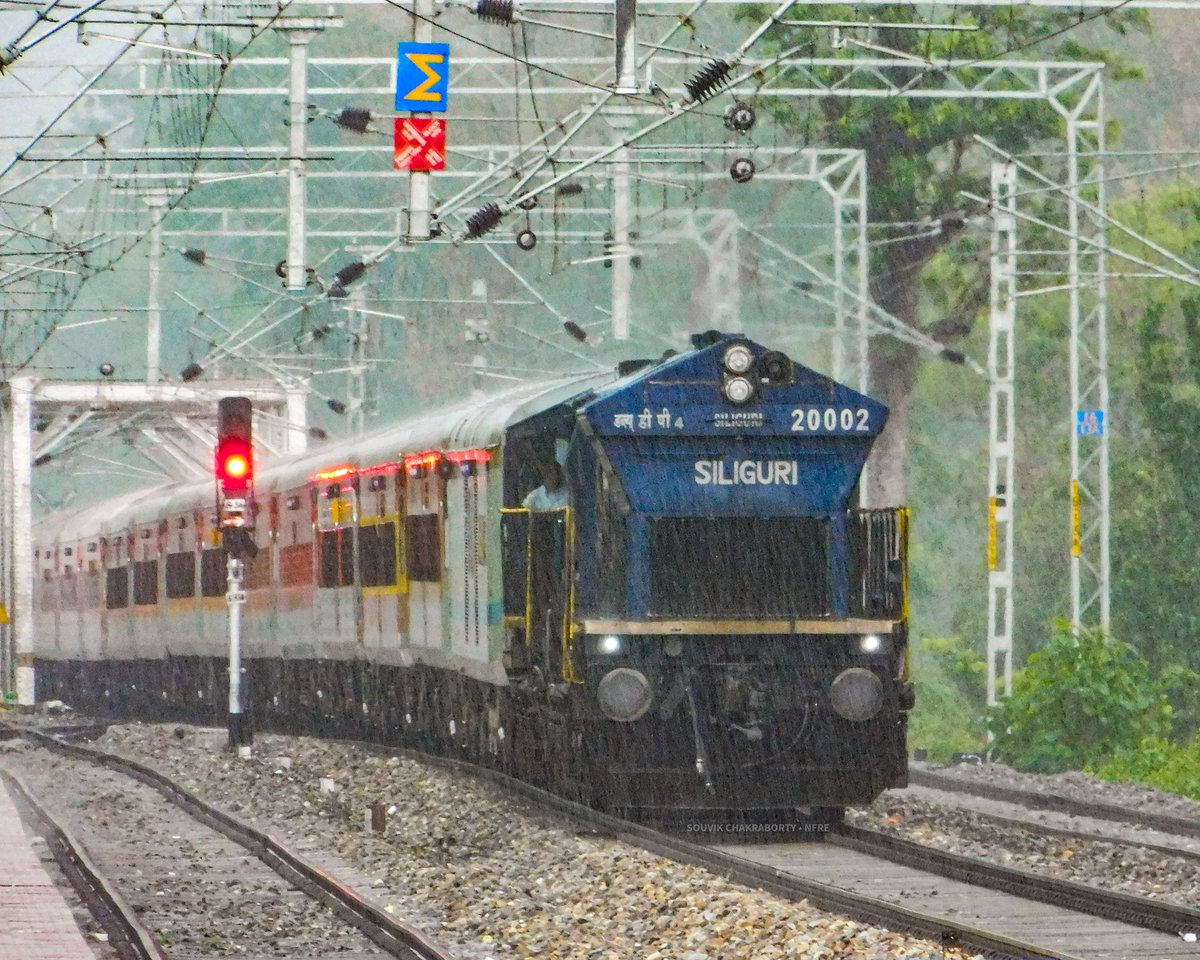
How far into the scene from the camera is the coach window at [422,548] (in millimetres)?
21656

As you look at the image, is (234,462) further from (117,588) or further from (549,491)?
(117,588)

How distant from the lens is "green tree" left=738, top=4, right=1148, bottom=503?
149 feet

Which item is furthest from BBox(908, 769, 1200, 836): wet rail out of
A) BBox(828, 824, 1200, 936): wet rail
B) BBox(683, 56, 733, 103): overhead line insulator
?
BBox(683, 56, 733, 103): overhead line insulator

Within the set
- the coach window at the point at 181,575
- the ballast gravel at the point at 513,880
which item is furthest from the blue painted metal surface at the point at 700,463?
the coach window at the point at 181,575

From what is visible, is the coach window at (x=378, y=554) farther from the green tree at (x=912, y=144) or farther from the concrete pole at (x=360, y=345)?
the green tree at (x=912, y=144)

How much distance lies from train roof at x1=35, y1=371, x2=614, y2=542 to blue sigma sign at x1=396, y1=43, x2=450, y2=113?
2.72 meters

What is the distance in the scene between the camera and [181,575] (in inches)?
1412

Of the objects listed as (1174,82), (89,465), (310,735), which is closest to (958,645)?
(310,735)

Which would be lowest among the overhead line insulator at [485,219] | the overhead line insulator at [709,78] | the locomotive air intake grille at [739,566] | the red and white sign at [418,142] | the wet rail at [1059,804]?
the wet rail at [1059,804]

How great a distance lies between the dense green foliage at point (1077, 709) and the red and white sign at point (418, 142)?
8.23 meters

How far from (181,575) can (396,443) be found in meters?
12.9

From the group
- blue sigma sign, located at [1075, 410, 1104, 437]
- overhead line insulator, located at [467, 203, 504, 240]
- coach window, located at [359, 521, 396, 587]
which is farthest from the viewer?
blue sigma sign, located at [1075, 410, 1104, 437]

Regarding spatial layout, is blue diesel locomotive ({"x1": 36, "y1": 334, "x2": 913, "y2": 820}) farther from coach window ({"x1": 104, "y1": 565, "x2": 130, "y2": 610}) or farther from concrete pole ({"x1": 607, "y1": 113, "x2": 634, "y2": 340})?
coach window ({"x1": 104, "y1": 565, "x2": 130, "y2": 610})

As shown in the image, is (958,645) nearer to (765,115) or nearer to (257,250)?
(765,115)
